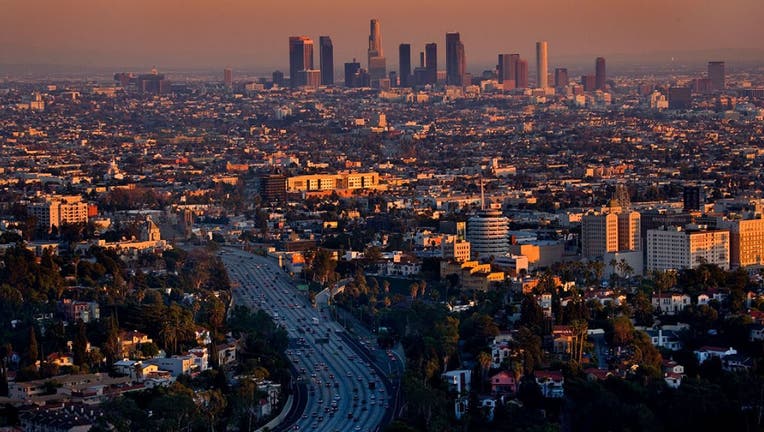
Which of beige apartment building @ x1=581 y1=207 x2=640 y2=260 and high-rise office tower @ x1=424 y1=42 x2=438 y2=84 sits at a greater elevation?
high-rise office tower @ x1=424 y1=42 x2=438 y2=84

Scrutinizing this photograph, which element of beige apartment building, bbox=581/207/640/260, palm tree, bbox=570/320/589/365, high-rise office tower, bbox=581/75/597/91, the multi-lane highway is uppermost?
high-rise office tower, bbox=581/75/597/91

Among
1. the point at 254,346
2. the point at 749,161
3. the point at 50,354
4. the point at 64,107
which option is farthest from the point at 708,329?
the point at 64,107

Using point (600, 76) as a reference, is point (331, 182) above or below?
below

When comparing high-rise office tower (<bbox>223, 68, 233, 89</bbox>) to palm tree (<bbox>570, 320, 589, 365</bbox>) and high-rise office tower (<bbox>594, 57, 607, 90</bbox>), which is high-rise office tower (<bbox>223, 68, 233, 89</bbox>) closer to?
high-rise office tower (<bbox>594, 57, 607, 90</bbox>)

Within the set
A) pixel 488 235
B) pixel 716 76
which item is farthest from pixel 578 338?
pixel 716 76

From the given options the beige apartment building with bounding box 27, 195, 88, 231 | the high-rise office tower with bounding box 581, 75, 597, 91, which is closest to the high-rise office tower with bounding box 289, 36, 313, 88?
the high-rise office tower with bounding box 581, 75, 597, 91

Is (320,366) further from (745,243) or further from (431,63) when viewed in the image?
(431,63)

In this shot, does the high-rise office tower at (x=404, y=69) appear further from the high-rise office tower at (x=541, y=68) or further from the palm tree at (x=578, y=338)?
the palm tree at (x=578, y=338)

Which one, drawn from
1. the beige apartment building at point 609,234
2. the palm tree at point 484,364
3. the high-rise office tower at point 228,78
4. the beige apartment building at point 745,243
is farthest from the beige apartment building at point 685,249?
the high-rise office tower at point 228,78
